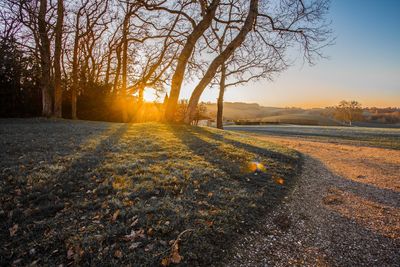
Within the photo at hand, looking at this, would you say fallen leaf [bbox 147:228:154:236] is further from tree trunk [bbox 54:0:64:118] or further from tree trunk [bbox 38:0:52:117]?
tree trunk [bbox 54:0:64:118]

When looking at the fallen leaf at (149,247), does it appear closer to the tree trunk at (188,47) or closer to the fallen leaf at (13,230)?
the fallen leaf at (13,230)

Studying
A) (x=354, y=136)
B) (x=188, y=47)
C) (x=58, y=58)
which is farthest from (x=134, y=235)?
(x=354, y=136)

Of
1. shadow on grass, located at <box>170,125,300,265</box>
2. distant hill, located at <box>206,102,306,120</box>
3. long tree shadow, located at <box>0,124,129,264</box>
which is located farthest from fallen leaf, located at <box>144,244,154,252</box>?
distant hill, located at <box>206,102,306,120</box>

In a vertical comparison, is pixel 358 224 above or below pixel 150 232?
below

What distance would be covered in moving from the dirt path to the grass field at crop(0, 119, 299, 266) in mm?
311

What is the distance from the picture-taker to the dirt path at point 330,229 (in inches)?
115

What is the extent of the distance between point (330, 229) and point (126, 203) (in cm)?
334

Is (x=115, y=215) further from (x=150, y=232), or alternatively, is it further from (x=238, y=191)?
(x=238, y=191)

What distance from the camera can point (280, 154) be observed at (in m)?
8.16

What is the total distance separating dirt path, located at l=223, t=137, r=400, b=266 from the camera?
9.57 ft

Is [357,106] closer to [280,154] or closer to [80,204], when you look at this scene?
[280,154]

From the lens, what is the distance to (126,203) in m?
3.61

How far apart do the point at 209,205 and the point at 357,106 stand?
91211 millimetres

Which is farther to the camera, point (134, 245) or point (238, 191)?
point (238, 191)
